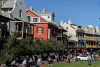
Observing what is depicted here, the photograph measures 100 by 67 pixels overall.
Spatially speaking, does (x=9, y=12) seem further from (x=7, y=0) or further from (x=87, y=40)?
(x=87, y=40)

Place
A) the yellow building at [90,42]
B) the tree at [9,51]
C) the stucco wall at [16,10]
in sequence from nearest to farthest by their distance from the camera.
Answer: the tree at [9,51] → the stucco wall at [16,10] → the yellow building at [90,42]

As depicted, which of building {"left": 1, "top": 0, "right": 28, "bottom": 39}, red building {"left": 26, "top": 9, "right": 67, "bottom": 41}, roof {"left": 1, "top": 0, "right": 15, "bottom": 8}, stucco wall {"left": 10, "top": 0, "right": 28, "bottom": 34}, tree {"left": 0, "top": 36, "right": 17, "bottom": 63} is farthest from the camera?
Result: red building {"left": 26, "top": 9, "right": 67, "bottom": 41}

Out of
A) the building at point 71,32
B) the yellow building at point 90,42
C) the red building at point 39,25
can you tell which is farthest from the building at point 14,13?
the yellow building at point 90,42

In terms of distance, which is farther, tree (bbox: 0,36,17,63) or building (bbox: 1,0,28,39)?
building (bbox: 1,0,28,39)

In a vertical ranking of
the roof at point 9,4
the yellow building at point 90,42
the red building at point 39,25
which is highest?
the roof at point 9,4

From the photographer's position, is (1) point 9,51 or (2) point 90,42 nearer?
(1) point 9,51

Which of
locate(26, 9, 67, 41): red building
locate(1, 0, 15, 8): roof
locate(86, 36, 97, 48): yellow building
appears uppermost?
locate(1, 0, 15, 8): roof

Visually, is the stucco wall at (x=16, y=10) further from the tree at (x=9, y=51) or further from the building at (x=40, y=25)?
the building at (x=40, y=25)

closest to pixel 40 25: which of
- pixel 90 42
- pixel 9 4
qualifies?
pixel 9 4

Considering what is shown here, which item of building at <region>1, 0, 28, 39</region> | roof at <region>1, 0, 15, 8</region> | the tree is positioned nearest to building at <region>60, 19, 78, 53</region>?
building at <region>1, 0, 28, 39</region>

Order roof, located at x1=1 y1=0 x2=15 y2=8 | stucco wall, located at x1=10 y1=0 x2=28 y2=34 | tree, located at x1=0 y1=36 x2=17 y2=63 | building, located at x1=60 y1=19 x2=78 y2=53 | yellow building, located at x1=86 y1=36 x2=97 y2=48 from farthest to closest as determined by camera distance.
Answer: yellow building, located at x1=86 y1=36 x2=97 y2=48
building, located at x1=60 y1=19 x2=78 y2=53
roof, located at x1=1 y1=0 x2=15 y2=8
stucco wall, located at x1=10 y1=0 x2=28 y2=34
tree, located at x1=0 y1=36 x2=17 y2=63

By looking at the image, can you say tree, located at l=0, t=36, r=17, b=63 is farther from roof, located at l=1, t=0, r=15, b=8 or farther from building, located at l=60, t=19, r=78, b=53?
building, located at l=60, t=19, r=78, b=53

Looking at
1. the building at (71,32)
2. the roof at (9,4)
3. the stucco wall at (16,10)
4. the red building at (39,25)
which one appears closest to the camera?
the stucco wall at (16,10)

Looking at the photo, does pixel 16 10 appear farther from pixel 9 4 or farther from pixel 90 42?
pixel 90 42
